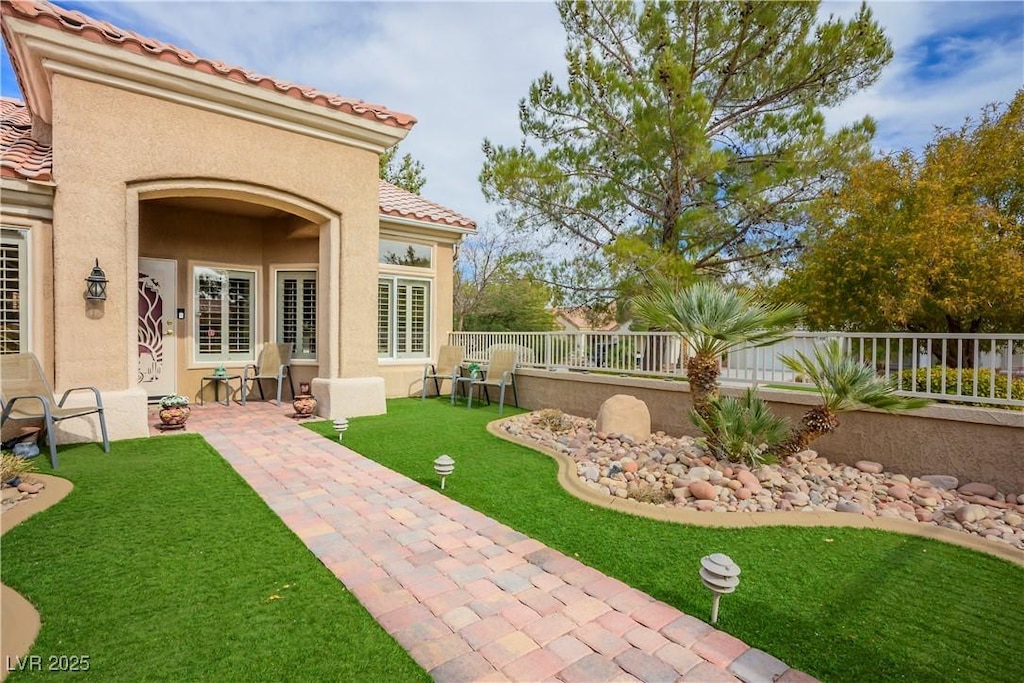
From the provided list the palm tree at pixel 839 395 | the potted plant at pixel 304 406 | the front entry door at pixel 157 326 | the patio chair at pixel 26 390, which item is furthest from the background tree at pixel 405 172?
the palm tree at pixel 839 395

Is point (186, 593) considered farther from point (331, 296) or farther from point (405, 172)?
point (405, 172)

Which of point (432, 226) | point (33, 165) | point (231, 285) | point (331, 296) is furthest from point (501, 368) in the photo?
point (33, 165)

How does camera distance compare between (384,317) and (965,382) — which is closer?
(965,382)

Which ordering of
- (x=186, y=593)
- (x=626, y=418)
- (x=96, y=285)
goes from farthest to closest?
(x=626, y=418), (x=96, y=285), (x=186, y=593)

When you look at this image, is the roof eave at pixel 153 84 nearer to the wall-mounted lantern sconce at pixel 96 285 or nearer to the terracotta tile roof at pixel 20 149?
the terracotta tile roof at pixel 20 149

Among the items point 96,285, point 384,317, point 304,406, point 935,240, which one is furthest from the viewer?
point 384,317

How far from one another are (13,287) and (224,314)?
12.8 ft

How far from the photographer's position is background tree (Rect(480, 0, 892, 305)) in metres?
Result: 12.4

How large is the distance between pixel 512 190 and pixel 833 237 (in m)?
8.60

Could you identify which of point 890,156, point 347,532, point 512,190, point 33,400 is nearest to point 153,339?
point 33,400

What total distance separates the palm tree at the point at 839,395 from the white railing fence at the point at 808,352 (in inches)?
15.8

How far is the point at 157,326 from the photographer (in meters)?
10.3

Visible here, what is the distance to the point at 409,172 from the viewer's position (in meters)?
28.5

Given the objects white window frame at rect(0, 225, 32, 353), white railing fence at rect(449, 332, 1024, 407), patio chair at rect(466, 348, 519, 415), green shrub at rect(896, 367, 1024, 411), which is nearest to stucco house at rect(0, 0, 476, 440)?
white window frame at rect(0, 225, 32, 353)
